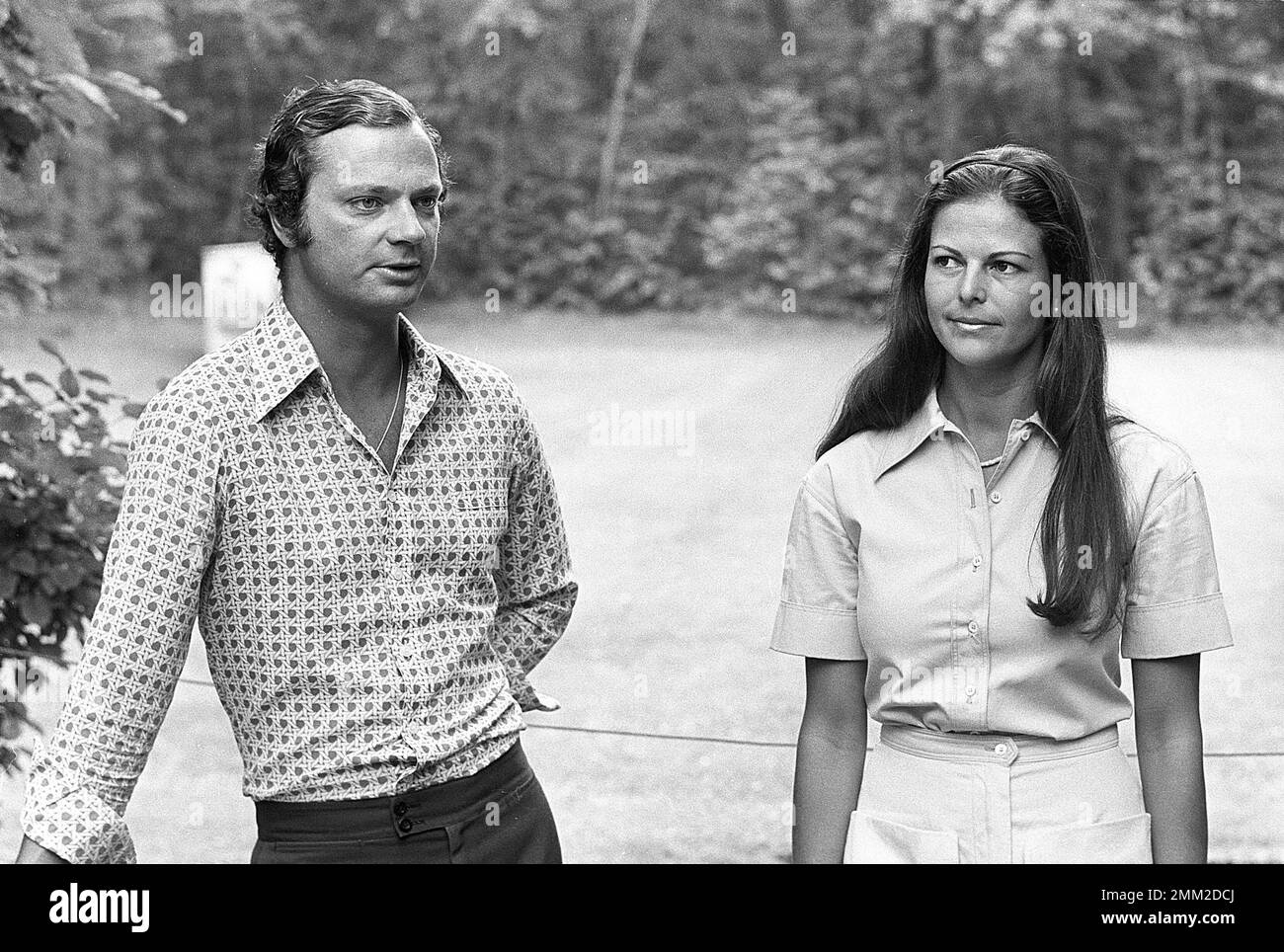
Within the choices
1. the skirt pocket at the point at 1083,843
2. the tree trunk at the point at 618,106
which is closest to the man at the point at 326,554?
the skirt pocket at the point at 1083,843

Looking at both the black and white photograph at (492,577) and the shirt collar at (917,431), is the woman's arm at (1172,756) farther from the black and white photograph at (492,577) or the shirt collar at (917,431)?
the shirt collar at (917,431)

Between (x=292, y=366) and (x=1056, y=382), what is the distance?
77 cm

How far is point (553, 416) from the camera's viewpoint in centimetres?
945

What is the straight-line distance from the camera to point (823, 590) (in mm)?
1714

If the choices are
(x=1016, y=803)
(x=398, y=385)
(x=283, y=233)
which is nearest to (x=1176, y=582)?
(x=1016, y=803)

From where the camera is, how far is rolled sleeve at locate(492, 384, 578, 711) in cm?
187

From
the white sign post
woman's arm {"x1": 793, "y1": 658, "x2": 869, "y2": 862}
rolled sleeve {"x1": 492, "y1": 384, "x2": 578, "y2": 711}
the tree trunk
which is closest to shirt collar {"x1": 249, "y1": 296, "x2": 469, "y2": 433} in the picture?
rolled sleeve {"x1": 492, "y1": 384, "x2": 578, "y2": 711}

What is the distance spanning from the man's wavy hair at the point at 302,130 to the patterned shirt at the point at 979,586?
0.60 meters

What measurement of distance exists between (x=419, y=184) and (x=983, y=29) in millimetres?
12328

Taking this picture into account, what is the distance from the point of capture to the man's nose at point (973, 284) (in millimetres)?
1638

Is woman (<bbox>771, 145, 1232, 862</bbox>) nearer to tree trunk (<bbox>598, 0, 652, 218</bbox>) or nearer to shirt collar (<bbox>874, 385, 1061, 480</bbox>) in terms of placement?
shirt collar (<bbox>874, 385, 1061, 480</bbox>)

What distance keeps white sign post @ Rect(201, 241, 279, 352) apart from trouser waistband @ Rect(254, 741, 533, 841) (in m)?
7.58
